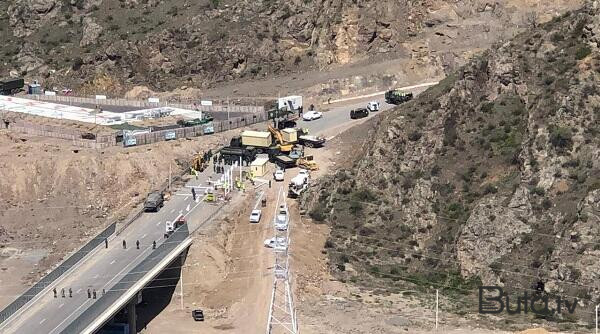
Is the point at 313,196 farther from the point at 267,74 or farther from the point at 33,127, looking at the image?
the point at 267,74

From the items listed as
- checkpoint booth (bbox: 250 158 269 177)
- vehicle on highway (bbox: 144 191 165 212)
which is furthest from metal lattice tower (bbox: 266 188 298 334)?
checkpoint booth (bbox: 250 158 269 177)

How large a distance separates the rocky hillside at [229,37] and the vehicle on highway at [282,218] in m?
37.7

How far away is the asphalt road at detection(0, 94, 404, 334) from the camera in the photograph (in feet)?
223

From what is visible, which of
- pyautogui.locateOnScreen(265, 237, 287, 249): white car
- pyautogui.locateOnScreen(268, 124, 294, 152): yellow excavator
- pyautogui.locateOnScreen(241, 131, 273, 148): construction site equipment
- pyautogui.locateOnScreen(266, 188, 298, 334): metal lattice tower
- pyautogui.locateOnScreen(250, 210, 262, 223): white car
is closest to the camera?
pyautogui.locateOnScreen(266, 188, 298, 334): metal lattice tower

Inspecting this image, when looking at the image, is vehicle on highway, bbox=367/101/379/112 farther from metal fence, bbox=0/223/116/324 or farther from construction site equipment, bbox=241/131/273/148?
metal fence, bbox=0/223/116/324

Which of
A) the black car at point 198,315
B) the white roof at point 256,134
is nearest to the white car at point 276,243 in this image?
the black car at point 198,315

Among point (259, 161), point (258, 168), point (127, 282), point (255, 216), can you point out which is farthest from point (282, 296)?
point (259, 161)

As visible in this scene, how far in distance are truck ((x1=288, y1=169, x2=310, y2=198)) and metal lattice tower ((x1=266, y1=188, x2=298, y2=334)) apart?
20.4 feet

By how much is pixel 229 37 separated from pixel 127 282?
61.8 meters

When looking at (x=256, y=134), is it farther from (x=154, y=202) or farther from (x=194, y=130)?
(x=154, y=202)

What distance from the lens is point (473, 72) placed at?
95.2m

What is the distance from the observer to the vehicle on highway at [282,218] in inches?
3376

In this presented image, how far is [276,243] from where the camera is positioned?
82.7 meters

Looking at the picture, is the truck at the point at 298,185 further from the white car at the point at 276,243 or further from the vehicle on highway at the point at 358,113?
the vehicle on highway at the point at 358,113
